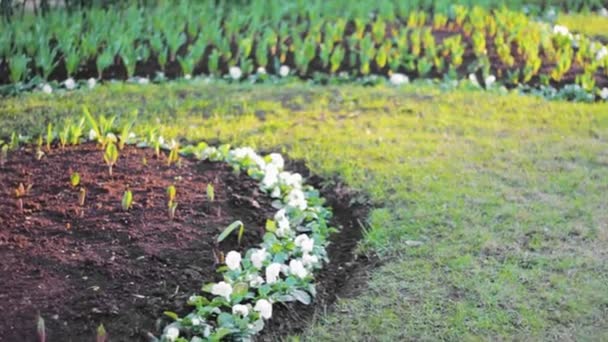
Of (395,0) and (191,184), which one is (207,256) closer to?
(191,184)

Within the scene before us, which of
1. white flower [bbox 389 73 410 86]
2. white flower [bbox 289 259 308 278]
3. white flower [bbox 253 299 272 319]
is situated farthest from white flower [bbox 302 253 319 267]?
white flower [bbox 389 73 410 86]

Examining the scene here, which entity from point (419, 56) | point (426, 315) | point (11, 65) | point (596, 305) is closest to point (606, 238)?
point (596, 305)

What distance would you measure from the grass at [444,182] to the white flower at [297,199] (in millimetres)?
307

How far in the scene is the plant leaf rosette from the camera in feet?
10.6

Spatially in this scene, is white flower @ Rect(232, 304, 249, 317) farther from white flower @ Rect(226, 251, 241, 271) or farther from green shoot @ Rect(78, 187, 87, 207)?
green shoot @ Rect(78, 187, 87, 207)

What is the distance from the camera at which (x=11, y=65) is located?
6.11 m

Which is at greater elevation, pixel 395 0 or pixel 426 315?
pixel 395 0

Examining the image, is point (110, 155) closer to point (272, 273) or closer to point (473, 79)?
point (272, 273)

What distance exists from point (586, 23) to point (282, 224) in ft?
15.0

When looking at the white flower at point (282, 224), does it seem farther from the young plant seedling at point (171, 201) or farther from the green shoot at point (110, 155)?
the green shoot at point (110, 155)

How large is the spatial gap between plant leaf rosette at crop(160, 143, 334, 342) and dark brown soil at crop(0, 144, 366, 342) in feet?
0.21

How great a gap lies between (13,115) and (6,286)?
243 cm

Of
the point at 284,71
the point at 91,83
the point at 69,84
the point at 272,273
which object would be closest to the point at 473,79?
the point at 284,71

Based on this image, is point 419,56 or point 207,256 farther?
point 419,56
